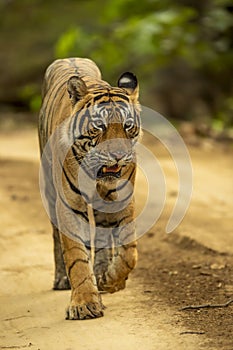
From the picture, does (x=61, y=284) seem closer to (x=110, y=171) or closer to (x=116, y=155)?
(x=110, y=171)

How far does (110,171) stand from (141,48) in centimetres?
783

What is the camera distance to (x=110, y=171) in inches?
225

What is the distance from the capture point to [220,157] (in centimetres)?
1252

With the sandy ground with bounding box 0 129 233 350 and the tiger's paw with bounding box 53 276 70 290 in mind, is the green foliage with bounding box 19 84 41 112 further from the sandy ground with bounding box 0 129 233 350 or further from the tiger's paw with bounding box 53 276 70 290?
the tiger's paw with bounding box 53 276 70 290

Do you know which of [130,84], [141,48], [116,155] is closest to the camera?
[116,155]

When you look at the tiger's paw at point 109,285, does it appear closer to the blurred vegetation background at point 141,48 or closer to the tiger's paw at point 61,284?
the tiger's paw at point 61,284

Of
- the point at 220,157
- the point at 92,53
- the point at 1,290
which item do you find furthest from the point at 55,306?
the point at 92,53

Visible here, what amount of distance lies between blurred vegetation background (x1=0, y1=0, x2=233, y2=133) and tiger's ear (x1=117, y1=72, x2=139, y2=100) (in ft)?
23.5

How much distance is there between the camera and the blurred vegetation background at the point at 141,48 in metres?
14.0

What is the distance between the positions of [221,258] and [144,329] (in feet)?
6.33

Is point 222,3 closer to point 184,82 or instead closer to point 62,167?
point 184,82

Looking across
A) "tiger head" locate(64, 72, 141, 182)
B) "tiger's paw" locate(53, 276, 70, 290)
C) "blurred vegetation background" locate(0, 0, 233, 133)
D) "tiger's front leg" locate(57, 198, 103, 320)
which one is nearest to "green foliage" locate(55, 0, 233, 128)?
"blurred vegetation background" locate(0, 0, 233, 133)

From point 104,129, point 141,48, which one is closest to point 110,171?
point 104,129

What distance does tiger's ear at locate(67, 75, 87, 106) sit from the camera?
597 cm
